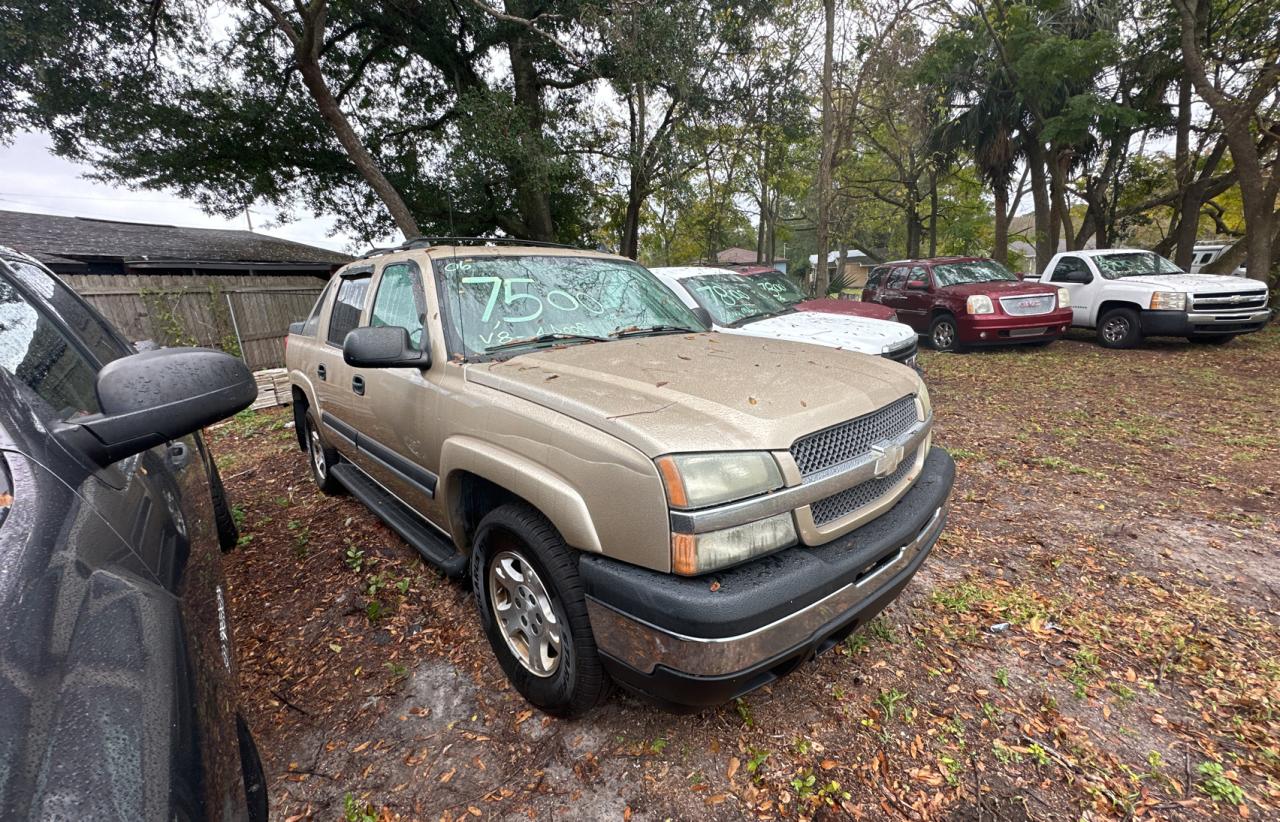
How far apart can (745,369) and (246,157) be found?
53.2 feet

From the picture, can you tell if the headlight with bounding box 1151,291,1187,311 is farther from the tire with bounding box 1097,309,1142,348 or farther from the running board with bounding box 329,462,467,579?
the running board with bounding box 329,462,467,579

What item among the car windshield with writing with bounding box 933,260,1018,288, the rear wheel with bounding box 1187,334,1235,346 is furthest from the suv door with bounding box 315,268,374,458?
the rear wheel with bounding box 1187,334,1235,346

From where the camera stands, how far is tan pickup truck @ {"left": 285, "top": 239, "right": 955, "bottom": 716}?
1.52 meters

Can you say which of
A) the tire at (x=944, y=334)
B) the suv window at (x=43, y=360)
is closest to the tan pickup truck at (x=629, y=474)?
the suv window at (x=43, y=360)

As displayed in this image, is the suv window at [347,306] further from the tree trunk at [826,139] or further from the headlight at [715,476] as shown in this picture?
the tree trunk at [826,139]

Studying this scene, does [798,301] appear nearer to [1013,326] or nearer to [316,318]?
[1013,326]

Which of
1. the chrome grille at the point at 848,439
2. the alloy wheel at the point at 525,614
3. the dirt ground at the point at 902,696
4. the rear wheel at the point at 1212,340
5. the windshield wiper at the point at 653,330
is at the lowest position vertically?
the dirt ground at the point at 902,696

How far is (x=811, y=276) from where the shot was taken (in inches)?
1490

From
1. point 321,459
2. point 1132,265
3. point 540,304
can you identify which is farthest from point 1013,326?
point 321,459

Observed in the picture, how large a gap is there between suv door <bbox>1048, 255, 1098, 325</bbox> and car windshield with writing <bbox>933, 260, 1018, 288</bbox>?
3.18ft

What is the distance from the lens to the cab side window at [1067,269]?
31.5 feet

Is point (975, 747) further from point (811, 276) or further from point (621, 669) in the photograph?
point (811, 276)

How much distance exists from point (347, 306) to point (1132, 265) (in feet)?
42.0

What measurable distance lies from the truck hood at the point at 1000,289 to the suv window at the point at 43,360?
34.6 ft
